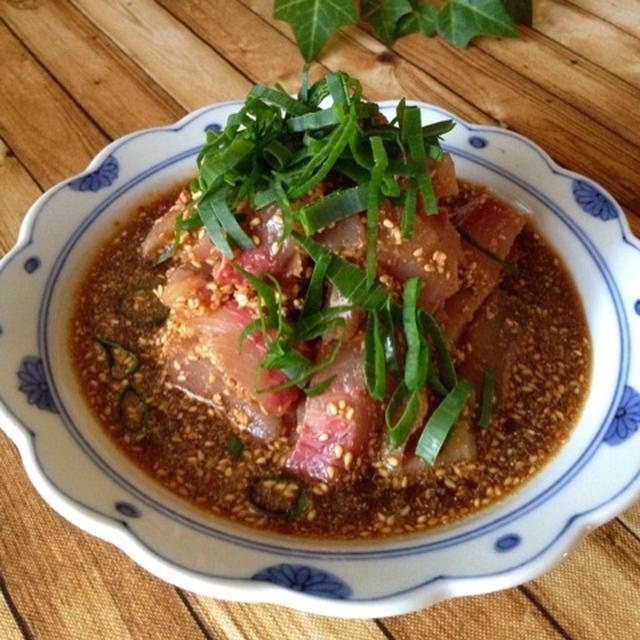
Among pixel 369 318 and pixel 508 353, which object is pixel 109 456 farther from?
pixel 508 353

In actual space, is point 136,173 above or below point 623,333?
below

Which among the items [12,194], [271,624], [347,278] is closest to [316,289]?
[347,278]

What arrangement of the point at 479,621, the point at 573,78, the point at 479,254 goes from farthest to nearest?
the point at 573,78 → the point at 479,254 → the point at 479,621

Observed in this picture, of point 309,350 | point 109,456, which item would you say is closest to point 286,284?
point 309,350

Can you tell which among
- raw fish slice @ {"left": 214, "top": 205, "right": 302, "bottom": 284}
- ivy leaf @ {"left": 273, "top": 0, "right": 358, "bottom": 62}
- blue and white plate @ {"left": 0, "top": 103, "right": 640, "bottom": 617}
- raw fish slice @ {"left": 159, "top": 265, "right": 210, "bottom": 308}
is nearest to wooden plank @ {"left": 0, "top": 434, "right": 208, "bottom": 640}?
blue and white plate @ {"left": 0, "top": 103, "right": 640, "bottom": 617}

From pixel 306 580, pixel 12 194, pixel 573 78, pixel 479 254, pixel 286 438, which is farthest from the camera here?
pixel 573 78

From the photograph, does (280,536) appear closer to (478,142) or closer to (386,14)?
(478,142)

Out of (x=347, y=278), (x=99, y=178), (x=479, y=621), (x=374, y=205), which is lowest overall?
(x=479, y=621)
